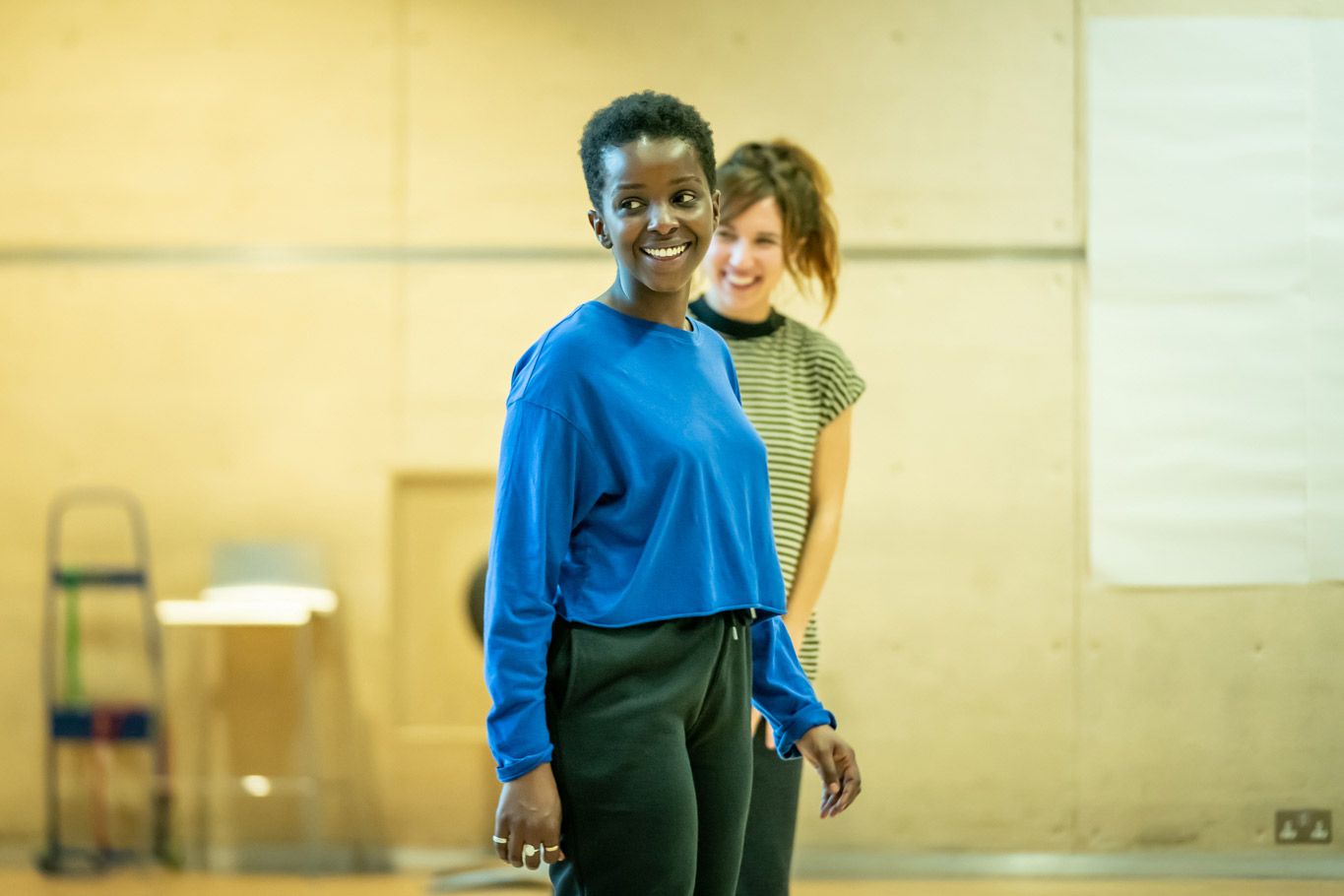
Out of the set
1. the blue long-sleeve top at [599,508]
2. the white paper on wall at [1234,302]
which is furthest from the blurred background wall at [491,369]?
the blue long-sleeve top at [599,508]

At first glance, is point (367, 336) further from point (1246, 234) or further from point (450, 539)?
point (1246, 234)

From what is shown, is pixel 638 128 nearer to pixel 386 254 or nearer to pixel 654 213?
pixel 654 213

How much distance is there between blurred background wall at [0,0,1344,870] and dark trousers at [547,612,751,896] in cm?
244

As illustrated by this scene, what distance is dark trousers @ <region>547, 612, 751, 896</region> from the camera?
0.96 meters

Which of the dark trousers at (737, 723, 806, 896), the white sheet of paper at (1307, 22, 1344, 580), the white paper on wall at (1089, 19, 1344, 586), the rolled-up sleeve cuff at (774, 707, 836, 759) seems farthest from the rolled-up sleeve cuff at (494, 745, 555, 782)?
the white sheet of paper at (1307, 22, 1344, 580)

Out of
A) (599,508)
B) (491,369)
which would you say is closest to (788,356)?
(599,508)

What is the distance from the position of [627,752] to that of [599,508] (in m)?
0.21

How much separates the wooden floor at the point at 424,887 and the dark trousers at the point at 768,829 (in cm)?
167

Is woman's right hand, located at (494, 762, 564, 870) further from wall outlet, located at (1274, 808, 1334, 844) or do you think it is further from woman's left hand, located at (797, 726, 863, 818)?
wall outlet, located at (1274, 808, 1334, 844)

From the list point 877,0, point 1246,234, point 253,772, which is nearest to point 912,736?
point 1246,234

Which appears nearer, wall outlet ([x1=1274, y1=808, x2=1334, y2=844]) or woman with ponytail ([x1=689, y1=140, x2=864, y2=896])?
woman with ponytail ([x1=689, y1=140, x2=864, y2=896])

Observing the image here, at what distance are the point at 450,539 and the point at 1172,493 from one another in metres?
2.14

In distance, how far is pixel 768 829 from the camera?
5.17ft

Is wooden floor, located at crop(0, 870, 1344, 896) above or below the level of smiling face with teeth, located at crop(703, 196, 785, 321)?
below
